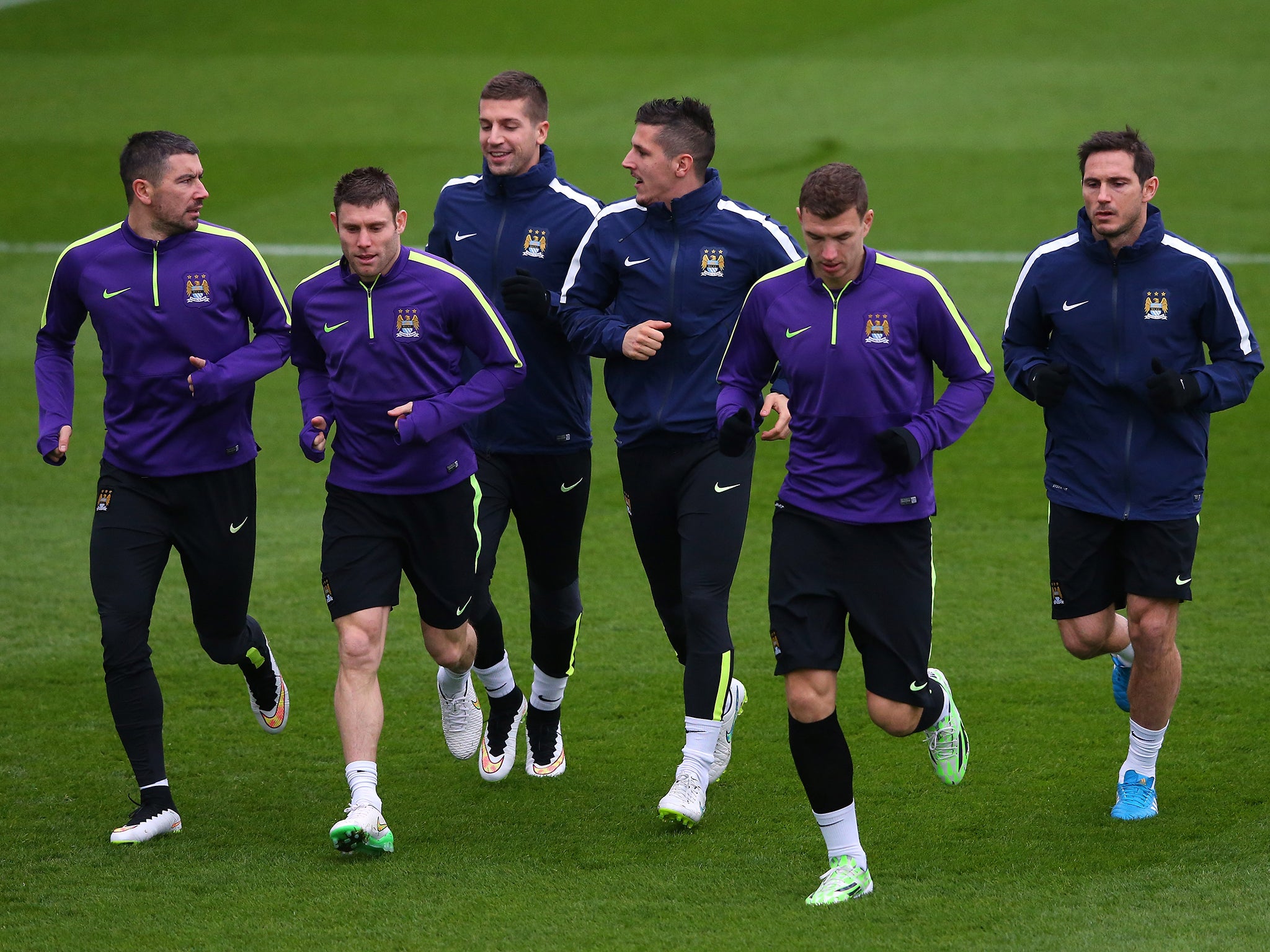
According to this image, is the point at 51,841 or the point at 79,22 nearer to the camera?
the point at 51,841

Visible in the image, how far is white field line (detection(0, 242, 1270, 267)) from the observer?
51.6 feet

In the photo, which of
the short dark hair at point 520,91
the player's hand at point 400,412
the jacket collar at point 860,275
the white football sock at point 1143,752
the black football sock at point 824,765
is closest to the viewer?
the black football sock at point 824,765

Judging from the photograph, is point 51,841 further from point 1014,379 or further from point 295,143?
point 295,143

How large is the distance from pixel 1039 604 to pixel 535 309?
3.60 m

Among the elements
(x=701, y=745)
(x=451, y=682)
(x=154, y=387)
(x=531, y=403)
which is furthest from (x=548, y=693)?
(x=154, y=387)

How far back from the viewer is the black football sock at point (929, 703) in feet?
17.3

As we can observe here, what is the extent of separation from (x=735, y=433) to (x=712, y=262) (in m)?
1.00

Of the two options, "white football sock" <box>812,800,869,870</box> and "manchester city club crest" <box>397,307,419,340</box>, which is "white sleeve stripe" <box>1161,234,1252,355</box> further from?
"manchester city club crest" <box>397,307,419,340</box>

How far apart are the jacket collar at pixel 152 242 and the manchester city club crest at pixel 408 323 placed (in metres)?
0.92

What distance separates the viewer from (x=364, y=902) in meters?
5.09

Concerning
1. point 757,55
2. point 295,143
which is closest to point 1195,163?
point 757,55

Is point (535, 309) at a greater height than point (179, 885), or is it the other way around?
point (535, 309)

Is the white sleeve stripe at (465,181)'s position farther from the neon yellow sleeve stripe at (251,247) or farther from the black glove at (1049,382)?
the black glove at (1049,382)

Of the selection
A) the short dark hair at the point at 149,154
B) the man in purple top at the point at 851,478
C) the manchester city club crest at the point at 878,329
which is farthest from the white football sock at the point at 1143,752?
the short dark hair at the point at 149,154
